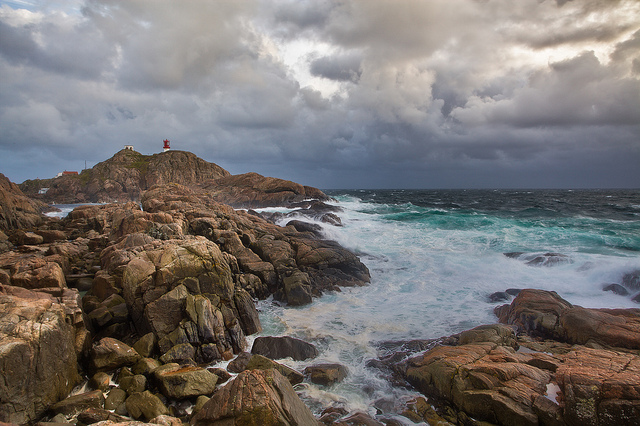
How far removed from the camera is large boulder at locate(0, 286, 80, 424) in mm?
6531

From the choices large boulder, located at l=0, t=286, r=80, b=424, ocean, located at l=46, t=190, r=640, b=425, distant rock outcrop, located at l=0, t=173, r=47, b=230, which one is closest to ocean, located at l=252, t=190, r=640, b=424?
ocean, located at l=46, t=190, r=640, b=425

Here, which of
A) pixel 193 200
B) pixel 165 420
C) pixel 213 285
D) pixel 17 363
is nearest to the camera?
pixel 165 420

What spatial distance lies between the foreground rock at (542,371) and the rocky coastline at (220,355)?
32 millimetres

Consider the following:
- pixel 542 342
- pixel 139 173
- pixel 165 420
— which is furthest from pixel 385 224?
pixel 139 173

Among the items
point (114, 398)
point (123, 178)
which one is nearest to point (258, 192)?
point (114, 398)

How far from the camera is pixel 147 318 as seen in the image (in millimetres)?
10656

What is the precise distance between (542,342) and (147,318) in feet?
44.0

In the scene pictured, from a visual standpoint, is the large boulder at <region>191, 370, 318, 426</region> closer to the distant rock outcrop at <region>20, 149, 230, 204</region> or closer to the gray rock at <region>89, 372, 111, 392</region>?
the gray rock at <region>89, 372, 111, 392</region>

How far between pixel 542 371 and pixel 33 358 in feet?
39.3

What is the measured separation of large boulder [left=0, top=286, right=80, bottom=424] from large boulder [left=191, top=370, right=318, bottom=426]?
3.74m

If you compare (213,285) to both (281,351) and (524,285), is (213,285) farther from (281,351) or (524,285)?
(524,285)

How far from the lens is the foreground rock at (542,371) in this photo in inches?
255

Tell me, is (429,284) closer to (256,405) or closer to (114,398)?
(256,405)

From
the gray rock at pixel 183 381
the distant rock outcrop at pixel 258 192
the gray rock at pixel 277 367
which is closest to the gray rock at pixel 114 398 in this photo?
the gray rock at pixel 183 381
